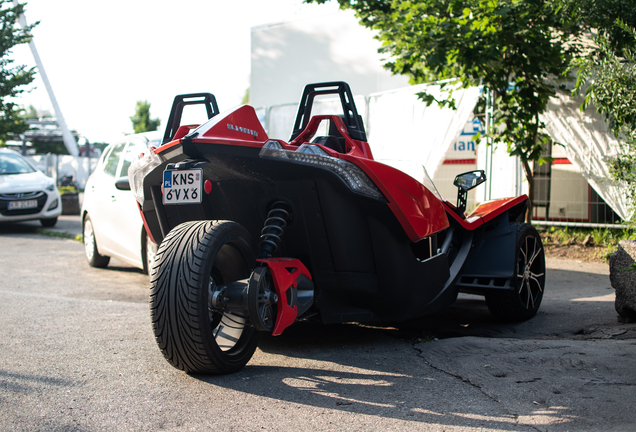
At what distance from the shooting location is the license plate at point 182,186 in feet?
10.3

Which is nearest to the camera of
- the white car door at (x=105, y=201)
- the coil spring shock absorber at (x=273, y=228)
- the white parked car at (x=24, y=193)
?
the coil spring shock absorber at (x=273, y=228)

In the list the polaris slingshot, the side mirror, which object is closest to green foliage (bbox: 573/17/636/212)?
the side mirror

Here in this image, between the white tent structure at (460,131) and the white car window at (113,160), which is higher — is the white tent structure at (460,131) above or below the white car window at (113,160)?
above

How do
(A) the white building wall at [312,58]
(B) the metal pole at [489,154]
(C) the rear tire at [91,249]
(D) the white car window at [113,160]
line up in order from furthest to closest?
(A) the white building wall at [312,58] → (B) the metal pole at [489,154] → (C) the rear tire at [91,249] → (D) the white car window at [113,160]

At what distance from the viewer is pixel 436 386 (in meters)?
3.08

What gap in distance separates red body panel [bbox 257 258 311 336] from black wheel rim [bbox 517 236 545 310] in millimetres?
2306

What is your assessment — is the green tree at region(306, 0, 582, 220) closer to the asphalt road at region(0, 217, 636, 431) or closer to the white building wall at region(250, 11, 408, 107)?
the asphalt road at region(0, 217, 636, 431)

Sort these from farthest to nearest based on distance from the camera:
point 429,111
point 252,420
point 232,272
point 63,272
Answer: point 429,111, point 63,272, point 232,272, point 252,420

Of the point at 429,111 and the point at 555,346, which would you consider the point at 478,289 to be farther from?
the point at 429,111

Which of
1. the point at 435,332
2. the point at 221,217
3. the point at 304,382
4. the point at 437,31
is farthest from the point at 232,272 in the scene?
the point at 437,31

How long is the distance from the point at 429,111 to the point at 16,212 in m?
8.74

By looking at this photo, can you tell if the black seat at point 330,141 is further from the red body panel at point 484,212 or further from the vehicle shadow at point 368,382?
the vehicle shadow at point 368,382

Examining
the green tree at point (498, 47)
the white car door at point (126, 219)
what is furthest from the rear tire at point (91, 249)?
the green tree at point (498, 47)

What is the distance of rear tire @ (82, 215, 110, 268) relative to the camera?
7816 mm
